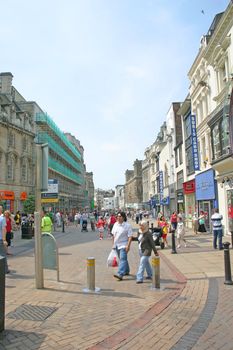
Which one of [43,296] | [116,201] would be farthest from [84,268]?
[116,201]

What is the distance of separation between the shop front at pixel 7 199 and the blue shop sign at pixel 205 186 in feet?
64.8

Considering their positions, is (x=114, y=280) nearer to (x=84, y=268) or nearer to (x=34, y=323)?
(x=84, y=268)

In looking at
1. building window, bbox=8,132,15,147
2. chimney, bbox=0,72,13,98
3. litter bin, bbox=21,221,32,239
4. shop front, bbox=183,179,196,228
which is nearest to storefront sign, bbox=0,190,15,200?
building window, bbox=8,132,15,147

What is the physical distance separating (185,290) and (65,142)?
58.2 meters

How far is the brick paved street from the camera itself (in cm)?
477

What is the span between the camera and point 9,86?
4462 centimetres

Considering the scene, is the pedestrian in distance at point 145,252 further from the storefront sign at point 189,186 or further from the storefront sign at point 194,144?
the storefront sign at point 189,186

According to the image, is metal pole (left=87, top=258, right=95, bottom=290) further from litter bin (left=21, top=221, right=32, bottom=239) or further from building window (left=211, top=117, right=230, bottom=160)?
litter bin (left=21, top=221, right=32, bottom=239)

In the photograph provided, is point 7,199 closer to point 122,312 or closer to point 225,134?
point 225,134

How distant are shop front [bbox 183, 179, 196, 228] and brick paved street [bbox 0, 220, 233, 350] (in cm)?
1899

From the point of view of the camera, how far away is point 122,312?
6078 mm

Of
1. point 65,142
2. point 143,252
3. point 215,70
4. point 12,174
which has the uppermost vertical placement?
point 65,142

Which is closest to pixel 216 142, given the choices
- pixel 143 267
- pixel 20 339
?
pixel 143 267

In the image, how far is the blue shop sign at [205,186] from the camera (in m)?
22.2
